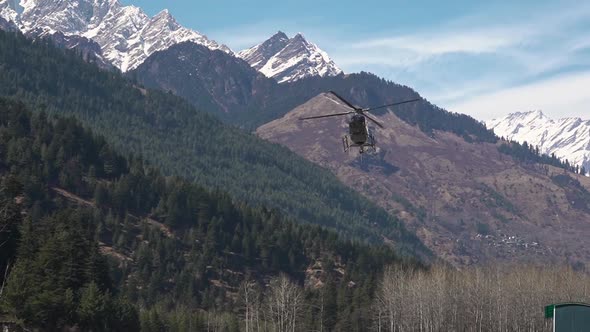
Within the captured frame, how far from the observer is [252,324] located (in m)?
178

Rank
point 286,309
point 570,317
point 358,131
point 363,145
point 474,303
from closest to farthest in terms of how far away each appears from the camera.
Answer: point 358,131 < point 363,145 < point 570,317 < point 474,303 < point 286,309

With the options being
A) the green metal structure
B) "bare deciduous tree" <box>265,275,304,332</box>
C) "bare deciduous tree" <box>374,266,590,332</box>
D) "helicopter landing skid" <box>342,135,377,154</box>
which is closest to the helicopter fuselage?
"helicopter landing skid" <box>342,135,377,154</box>

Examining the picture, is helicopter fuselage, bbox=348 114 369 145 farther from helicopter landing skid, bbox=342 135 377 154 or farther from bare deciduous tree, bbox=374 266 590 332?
bare deciduous tree, bbox=374 266 590 332

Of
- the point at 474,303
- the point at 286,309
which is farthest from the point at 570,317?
the point at 286,309

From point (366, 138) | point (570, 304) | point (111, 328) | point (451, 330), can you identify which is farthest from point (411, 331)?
point (366, 138)

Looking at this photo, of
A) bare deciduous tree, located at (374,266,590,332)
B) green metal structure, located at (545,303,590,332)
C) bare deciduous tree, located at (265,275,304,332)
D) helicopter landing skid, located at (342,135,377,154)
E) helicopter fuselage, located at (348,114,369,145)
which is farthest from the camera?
bare deciduous tree, located at (374,266,590,332)

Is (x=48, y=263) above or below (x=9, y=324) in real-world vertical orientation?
above

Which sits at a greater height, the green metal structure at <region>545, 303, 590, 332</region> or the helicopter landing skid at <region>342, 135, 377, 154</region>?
the helicopter landing skid at <region>342, 135, 377, 154</region>

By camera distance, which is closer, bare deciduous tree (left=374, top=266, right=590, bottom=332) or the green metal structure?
the green metal structure

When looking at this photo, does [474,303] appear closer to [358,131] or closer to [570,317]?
[570,317]

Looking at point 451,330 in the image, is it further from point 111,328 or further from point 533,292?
point 111,328

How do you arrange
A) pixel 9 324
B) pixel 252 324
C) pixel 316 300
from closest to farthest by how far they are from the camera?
pixel 9 324 → pixel 252 324 → pixel 316 300

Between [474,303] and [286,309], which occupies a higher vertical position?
[474,303]

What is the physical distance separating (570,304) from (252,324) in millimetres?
88861
